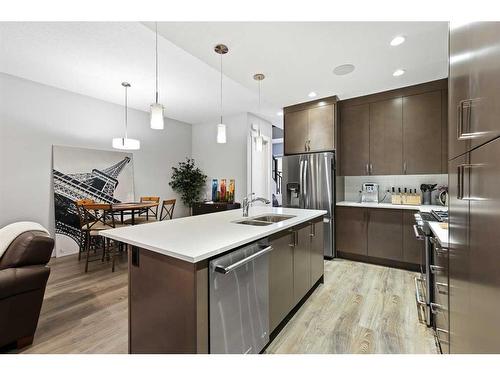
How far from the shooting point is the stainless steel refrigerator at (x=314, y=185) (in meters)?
3.59

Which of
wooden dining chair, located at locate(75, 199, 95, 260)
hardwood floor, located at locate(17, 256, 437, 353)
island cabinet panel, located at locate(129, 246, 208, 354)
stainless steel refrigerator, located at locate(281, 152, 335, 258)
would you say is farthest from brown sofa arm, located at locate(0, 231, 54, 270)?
stainless steel refrigerator, located at locate(281, 152, 335, 258)

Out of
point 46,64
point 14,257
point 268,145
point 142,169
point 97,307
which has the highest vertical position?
point 46,64

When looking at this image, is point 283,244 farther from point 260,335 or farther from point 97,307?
point 97,307

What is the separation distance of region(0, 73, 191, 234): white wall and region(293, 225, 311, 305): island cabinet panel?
3770mm

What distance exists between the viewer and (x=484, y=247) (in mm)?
822

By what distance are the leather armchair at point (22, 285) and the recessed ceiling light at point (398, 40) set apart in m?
3.48

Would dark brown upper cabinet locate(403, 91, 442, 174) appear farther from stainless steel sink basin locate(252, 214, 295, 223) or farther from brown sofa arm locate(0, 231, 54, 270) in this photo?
brown sofa arm locate(0, 231, 54, 270)

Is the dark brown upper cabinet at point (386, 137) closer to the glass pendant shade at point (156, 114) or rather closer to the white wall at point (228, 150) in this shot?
the white wall at point (228, 150)

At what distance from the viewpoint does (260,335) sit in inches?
60.6

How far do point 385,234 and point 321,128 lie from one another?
1.88 meters

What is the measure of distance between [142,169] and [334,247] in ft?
13.7

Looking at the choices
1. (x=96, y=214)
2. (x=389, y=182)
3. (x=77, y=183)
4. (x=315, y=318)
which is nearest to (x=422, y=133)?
(x=389, y=182)

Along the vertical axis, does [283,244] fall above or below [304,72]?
below
